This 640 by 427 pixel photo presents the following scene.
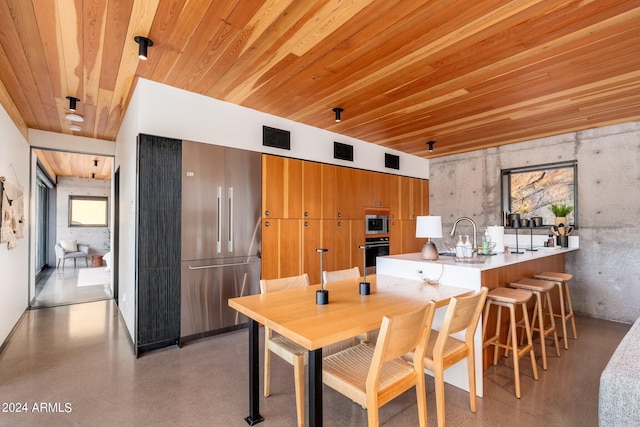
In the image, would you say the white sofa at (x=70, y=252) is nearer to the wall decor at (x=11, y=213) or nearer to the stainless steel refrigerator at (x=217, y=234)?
the wall decor at (x=11, y=213)

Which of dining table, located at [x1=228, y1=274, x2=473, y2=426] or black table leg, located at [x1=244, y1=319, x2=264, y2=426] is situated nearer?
dining table, located at [x1=228, y1=274, x2=473, y2=426]

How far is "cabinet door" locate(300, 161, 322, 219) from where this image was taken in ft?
14.2

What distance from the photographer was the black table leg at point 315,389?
149cm

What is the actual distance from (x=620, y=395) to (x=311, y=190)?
11.9 feet

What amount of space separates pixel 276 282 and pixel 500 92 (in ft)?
9.58

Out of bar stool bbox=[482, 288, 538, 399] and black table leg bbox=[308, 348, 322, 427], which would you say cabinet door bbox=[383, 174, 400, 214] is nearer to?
bar stool bbox=[482, 288, 538, 399]

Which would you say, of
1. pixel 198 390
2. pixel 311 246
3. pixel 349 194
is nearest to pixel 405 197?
pixel 349 194

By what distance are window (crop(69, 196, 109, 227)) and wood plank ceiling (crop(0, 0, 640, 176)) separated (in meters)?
6.36

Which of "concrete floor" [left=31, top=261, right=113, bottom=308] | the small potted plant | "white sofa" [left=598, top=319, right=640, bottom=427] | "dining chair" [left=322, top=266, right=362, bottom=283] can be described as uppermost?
the small potted plant

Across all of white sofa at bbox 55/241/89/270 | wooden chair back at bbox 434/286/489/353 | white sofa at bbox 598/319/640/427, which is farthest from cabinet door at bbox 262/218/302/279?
white sofa at bbox 55/241/89/270

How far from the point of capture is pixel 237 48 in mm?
2480

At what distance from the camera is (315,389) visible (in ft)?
4.93

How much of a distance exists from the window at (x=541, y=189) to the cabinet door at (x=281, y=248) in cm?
362

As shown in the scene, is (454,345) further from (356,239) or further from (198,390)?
(356,239)
